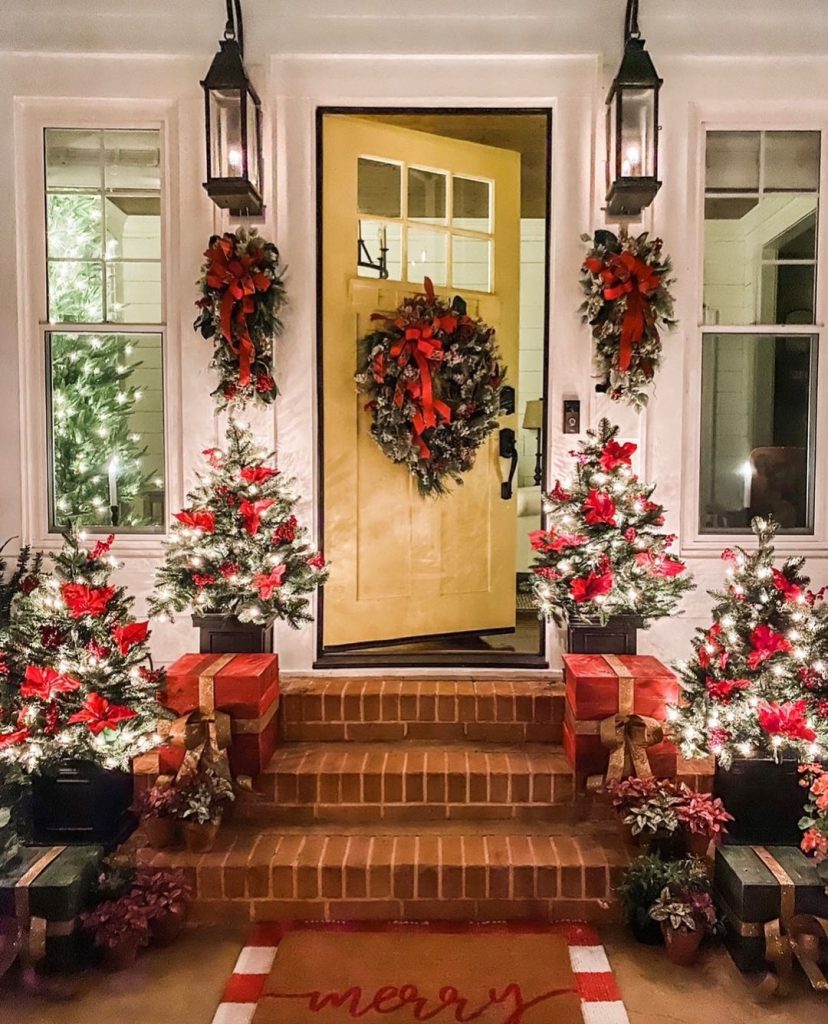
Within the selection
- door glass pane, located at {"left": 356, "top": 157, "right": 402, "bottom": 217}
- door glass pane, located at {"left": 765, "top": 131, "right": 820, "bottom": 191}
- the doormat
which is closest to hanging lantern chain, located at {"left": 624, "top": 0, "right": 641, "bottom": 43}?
door glass pane, located at {"left": 765, "top": 131, "right": 820, "bottom": 191}

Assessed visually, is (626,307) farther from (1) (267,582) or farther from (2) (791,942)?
(2) (791,942)

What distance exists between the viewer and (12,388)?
3934mm

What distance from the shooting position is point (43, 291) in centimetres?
396

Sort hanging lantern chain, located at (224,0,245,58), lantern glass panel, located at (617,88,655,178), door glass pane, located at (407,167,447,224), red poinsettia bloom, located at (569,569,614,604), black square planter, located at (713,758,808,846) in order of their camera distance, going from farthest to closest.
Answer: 1. door glass pane, located at (407,167,447,224)
2. hanging lantern chain, located at (224,0,245,58)
3. lantern glass panel, located at (617,88,655,178)
4. red poinsettia bloom, located at (569,569,614,604)
5. black square planter, located at (713,758,808,846)

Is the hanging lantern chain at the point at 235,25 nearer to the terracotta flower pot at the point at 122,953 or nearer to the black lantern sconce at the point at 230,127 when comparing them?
the black lantern sconce at the point at 230,127

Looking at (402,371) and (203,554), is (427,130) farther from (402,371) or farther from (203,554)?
(203,554)

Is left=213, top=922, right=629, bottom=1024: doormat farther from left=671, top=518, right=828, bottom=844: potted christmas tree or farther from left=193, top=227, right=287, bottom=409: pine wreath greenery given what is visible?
left=193, top=227, right=287, bottom=409: pine wreath greenery

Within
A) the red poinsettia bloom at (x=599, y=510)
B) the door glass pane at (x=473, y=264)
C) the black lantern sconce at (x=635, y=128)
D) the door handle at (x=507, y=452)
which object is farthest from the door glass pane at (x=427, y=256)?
the red poinsettia bloom at (x=599, y=510)

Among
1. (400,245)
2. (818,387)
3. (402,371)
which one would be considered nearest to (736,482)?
(818,387)

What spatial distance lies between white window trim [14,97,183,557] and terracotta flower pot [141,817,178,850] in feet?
4.71

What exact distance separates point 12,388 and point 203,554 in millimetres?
1449

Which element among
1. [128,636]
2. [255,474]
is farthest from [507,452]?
[128,636]

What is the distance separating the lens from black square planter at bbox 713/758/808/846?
2.90 metres

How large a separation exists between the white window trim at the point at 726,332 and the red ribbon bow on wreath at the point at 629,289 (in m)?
0.37
